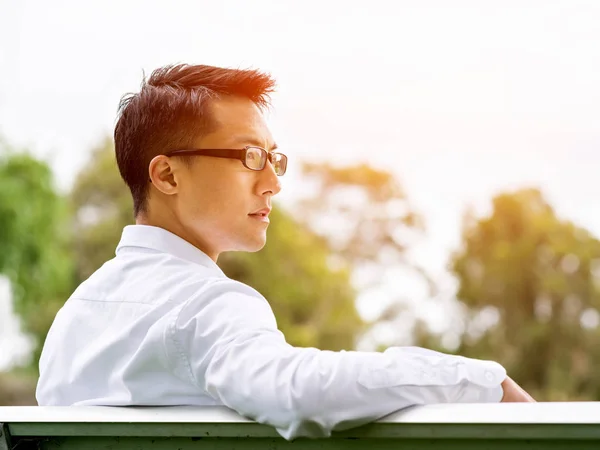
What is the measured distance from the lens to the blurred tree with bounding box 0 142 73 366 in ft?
39.3

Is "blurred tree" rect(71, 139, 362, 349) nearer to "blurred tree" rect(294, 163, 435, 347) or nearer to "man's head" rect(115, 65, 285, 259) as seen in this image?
"blurred tree" rect(294, 163, 435, 347)

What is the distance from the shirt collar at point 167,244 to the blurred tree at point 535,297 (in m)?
12.7

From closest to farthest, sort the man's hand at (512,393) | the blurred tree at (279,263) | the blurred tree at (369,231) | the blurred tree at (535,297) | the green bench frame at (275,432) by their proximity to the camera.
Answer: the green bench frame at (275,432)
the man's hand at (512,393)
the blurred tree at (535,297)
the blurred tree at (279,263)
the blurred tree at (369,231)

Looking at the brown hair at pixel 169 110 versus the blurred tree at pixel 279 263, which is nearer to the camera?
the brown hair at pixel 169 110

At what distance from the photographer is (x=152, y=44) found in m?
19.0

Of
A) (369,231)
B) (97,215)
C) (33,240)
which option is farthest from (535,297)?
(33,240)

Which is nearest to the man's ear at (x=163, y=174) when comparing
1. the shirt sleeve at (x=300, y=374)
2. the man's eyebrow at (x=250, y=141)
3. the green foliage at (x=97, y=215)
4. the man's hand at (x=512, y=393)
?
the man's eyebrow at (x=250, y=141)

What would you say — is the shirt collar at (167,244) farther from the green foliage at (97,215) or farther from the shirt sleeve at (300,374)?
the green foliage at (97,215)

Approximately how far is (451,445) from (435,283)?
14161 mm

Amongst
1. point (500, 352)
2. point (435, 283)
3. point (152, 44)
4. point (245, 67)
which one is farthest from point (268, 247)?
point (245, 67)

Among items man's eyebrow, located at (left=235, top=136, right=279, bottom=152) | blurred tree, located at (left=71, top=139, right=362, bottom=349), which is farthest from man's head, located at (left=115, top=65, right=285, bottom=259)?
blurred tree, located at (left=71, top=139, right=362, bottom=349)

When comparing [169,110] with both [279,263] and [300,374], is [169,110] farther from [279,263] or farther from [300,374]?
[279,263]

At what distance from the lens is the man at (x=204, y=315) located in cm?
84

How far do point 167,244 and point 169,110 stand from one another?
22 cm
